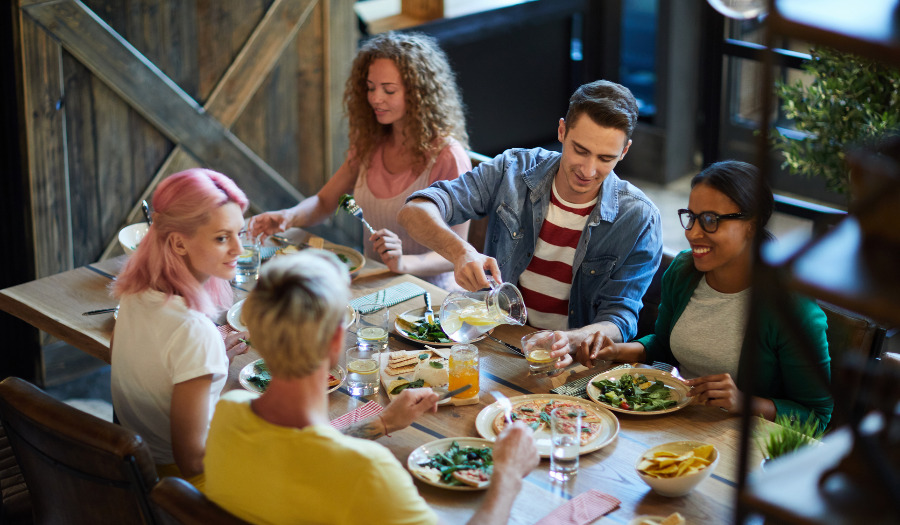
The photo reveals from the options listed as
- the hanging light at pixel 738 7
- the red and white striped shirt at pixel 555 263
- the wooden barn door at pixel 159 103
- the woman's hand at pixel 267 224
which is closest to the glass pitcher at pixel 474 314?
the red and white striped shirt at pixel 555 263

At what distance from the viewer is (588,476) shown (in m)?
1.98

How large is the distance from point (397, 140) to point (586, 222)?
0.95 metres

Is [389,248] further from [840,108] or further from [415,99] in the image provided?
[840,108]

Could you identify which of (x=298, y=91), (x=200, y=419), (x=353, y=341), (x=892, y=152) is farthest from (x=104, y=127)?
(x=892, y=152)

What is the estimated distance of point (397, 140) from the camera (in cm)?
346

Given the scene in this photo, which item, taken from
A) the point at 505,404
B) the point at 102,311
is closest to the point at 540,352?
the point at 505,404

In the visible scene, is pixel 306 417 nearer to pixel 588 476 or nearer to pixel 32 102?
pixel 588 476

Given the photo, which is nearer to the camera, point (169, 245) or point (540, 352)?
point (169, 245)

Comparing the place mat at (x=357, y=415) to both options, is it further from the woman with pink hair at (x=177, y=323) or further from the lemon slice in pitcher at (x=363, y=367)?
the woman with pink hair at (x=177, y=323)

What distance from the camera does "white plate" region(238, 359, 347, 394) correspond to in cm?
232

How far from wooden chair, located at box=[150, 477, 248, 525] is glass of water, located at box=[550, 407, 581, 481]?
27.0 inches

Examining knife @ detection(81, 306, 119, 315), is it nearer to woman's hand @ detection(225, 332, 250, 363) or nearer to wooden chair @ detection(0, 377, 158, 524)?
woman's hand @ detection(225, 332, 250, 363)

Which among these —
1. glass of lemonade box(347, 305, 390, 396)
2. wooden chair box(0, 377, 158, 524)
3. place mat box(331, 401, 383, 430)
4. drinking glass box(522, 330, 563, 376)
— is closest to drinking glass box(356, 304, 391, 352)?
glass of lemonade box(347, 305, 390, 396)

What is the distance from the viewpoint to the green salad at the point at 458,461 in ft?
6.37
